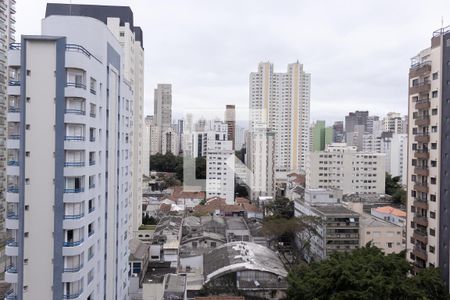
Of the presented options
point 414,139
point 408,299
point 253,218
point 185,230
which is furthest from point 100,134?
point 253,218

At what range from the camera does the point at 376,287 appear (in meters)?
8.34

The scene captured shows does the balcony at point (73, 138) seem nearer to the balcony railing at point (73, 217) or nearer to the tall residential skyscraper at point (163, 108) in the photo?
the balcony railing at point (73, 217)

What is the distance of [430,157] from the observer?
10789mm

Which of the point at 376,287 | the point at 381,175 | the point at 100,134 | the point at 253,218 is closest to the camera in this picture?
the point at 100,134

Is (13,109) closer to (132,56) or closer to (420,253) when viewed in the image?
(420,253)

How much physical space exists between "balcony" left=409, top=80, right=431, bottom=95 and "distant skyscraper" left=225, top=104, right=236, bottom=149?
20.3 metres

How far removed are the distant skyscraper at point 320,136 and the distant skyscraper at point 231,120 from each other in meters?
14.4

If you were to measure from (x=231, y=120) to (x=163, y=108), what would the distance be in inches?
717

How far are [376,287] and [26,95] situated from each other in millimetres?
7162

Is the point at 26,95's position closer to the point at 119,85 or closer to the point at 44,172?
the point at 44,172

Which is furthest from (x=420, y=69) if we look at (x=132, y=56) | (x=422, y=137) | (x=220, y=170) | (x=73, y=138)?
(x=220, y=170)

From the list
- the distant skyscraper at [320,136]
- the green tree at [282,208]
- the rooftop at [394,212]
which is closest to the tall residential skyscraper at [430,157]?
the rooftop at [394,212]

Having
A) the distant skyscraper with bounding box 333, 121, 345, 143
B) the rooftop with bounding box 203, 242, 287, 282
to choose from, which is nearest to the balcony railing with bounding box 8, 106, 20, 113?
the rooftop with bounding box 203, 242, 287, 282

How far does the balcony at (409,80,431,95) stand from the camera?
10797mm
